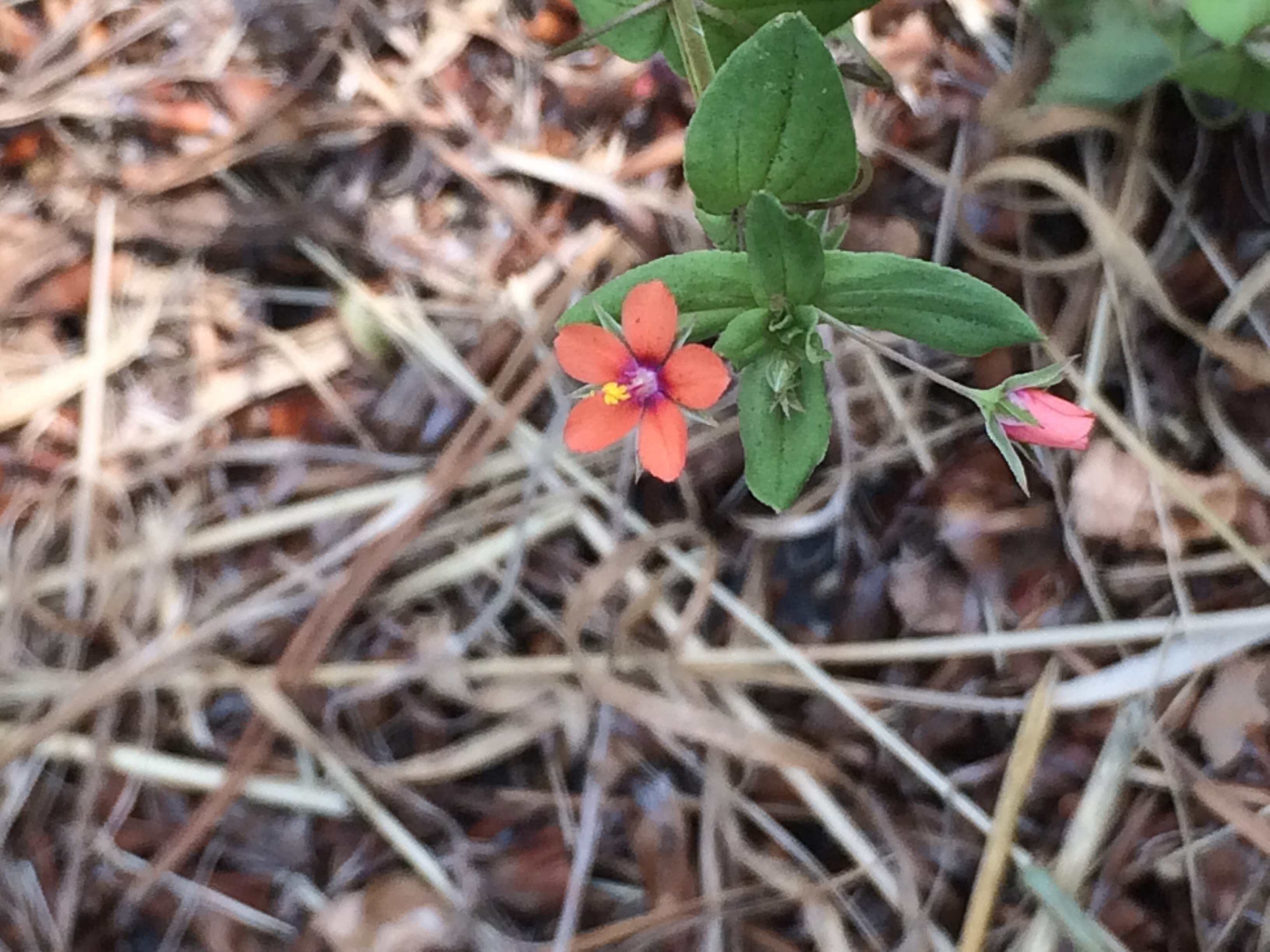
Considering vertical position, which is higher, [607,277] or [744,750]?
[607,277]

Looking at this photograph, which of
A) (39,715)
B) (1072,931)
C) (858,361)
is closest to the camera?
(1072,931)

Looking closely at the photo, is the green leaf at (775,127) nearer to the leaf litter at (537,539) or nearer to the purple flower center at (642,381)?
the purple flower center at (642,381)

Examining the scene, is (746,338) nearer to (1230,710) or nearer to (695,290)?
(695,290)

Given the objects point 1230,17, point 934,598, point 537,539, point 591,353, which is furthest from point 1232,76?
point 537,539

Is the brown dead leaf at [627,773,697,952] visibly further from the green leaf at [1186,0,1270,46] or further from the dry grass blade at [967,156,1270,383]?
the green leaf at [1186,0,1270,46]

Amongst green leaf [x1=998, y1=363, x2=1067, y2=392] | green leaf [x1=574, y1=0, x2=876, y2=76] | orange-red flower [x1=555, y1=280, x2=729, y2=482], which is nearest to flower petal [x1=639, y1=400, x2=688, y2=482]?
orange-red flower [x1=555, y1=280, x2=729, y2=482]

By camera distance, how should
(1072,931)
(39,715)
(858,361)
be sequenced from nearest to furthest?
(1072,931)
(858,361)
(39,715)

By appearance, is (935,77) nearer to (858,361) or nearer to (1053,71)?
(1053,71)

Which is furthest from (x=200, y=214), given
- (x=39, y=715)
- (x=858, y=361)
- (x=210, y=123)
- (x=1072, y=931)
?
(x=1072, y=931)
